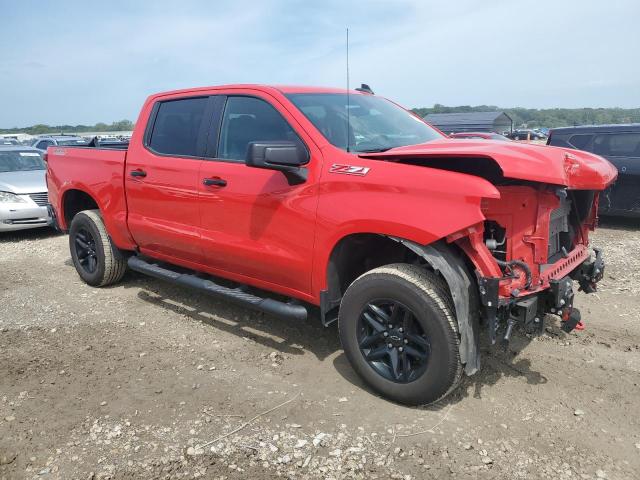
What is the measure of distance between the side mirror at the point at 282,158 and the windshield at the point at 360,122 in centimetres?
28

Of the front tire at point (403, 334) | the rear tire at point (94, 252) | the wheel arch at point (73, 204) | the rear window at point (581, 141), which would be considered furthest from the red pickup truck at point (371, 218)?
the rear window at point (581, 141)

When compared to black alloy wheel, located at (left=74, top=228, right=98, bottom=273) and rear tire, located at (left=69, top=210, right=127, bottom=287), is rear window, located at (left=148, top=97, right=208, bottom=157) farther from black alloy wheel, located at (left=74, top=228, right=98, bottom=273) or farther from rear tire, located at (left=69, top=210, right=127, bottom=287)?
black alloy wheel, located at (left=74, top=228, right=98, bottom=273)

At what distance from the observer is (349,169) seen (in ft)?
10.7

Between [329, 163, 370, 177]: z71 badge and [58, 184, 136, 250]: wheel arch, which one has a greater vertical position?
[329, 163, 370, 177]: z71 badge

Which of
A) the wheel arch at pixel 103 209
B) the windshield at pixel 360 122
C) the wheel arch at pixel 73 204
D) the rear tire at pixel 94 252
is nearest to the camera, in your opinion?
the windshield at pixel 360 122

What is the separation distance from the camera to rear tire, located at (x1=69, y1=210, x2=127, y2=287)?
548cm

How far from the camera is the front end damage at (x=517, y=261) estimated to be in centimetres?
289

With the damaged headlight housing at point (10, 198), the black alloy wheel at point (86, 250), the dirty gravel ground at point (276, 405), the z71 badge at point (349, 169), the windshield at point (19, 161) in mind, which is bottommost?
the dirty gravel ground at point (276, 405)

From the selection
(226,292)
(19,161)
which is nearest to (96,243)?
(226,292)

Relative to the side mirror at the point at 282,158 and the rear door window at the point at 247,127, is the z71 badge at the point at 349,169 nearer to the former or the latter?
the side mirror at the point at 282,158

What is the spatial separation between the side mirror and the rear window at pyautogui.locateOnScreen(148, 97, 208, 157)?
1147mm

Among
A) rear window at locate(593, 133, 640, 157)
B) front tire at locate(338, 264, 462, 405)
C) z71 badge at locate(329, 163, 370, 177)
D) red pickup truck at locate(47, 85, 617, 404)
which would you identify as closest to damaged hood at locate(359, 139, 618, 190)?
red pickup truck at locate(47, 85, 617, 404)

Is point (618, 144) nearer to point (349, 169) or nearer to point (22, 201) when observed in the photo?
point (349, 169)

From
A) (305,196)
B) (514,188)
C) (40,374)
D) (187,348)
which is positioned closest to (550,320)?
(514,188)
